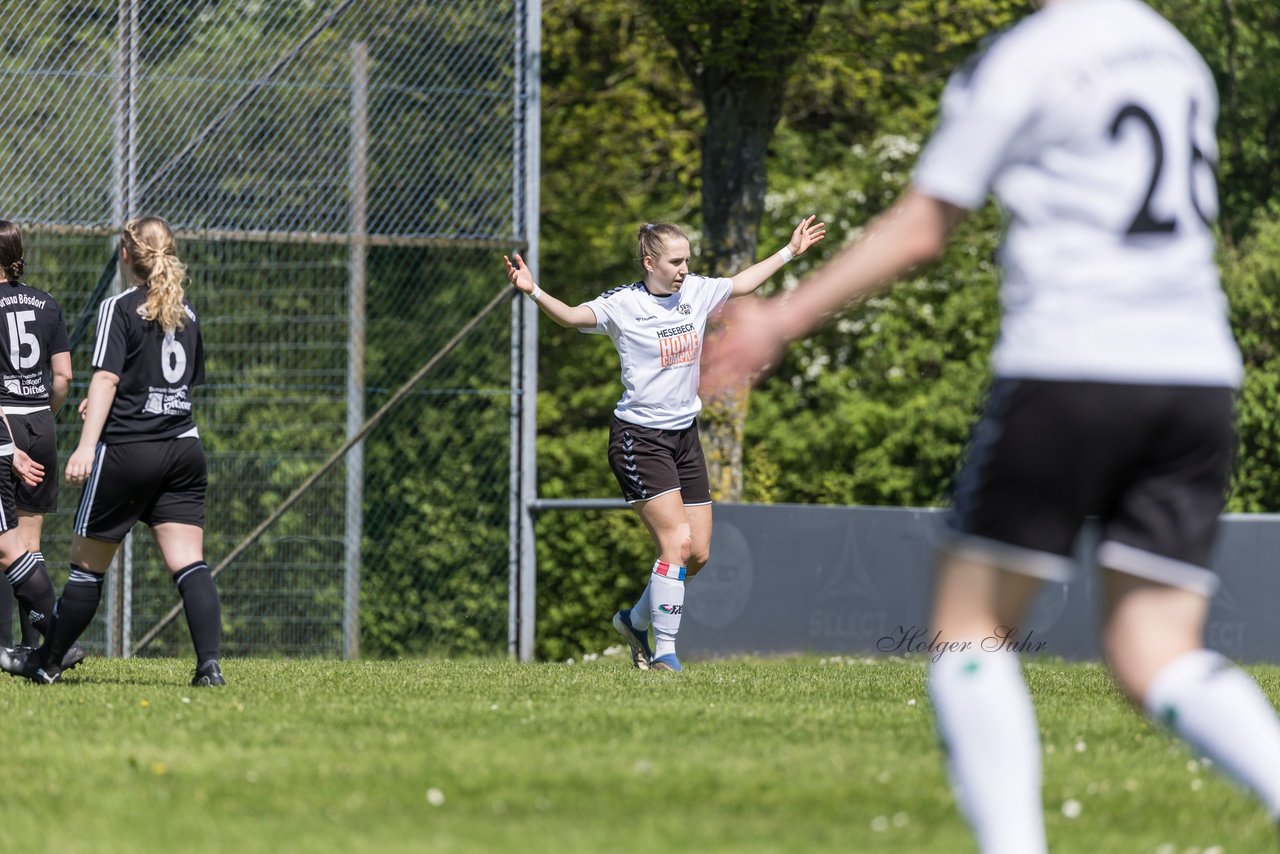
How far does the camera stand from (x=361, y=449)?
1285 centimetres

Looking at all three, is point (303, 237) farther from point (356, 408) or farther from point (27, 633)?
point (27, 633)

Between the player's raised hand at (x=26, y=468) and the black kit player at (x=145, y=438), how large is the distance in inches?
26.6

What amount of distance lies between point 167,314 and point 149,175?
16.9 feet

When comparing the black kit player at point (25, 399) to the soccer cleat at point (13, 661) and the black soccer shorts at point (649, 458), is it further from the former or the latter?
the black soccer shorts at point (649, 458)

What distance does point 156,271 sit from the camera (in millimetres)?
6922

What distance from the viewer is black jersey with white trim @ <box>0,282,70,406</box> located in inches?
313

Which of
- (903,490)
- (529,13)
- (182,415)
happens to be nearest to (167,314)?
(182,415)

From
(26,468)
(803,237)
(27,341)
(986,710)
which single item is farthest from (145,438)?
(986,710)

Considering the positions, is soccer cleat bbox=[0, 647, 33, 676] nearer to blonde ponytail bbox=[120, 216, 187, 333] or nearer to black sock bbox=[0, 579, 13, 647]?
black sock bbox=[0, 579, 13, 647]

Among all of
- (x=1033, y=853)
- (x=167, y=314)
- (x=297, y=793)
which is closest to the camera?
(x=1033, y=853)

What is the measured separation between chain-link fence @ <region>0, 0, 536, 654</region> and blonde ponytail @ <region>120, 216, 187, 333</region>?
403 cm

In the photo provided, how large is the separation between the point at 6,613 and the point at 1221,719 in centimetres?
619

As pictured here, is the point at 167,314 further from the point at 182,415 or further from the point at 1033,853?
the point at 1033,853

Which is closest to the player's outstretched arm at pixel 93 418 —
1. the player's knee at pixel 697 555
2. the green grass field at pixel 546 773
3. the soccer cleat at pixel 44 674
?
the green grass field at pixel 546 773
